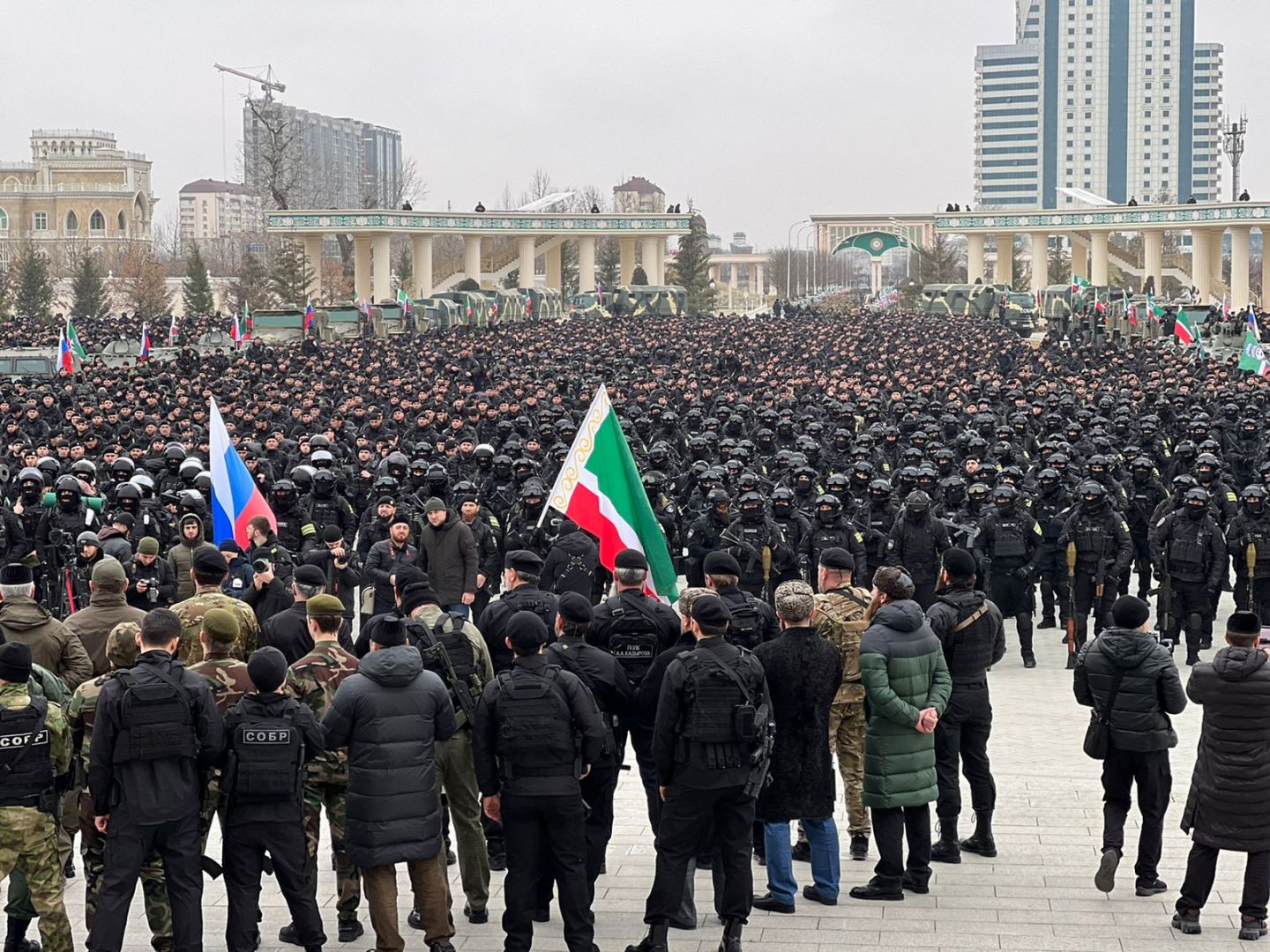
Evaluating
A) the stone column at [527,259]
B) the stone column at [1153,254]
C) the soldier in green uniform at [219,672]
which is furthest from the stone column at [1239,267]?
the soldier in green uniform at [219,672]

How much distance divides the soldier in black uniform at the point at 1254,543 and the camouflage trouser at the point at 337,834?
900 centimetres

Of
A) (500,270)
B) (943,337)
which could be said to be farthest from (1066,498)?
(500,270)

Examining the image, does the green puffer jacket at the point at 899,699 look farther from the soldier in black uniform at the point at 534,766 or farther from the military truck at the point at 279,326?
the military truck at the point at 279,326

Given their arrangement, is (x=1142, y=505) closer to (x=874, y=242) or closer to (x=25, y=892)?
(x=25, y=892)

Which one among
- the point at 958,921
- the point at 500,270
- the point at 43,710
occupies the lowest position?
the point at 958,921

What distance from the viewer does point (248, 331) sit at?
45594 mm

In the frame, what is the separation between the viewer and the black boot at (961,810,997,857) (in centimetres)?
918

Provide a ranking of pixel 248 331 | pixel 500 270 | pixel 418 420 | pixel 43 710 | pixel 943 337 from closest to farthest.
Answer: pixel 43 710 < pixel 418 420 < pixel 943 337 < pixel 248 331 < pixel 500 270

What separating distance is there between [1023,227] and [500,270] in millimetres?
21294

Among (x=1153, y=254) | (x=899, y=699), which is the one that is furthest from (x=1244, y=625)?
(x=1153, y=254)

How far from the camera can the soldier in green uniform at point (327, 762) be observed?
7.83 metres

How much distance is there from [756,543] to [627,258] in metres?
62.2

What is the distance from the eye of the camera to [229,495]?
13.5 metres

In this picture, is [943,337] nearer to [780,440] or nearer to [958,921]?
[780,440]
